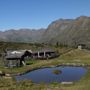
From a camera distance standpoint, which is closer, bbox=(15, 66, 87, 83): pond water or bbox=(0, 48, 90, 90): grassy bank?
bbox=(0, 48, 90, 90): grassy bank

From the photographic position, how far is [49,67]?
94.1 meters

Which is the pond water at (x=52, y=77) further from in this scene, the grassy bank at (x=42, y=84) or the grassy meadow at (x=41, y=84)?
the grassy bank at (x=42, y=84)

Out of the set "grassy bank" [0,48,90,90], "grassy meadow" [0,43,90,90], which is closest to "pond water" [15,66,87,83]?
"grassy meadow" [0,43,90,90]

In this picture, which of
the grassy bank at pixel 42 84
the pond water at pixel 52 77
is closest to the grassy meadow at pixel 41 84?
the grassy bank at pixel 42 84

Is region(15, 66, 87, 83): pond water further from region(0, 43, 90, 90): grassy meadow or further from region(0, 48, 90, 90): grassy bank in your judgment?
region(0, 48, 90, 90): grassy bank

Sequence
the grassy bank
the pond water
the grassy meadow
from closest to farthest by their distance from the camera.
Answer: the grassy bank
the grassy meadow
the pond water

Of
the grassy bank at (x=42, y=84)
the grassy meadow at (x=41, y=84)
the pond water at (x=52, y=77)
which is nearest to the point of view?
the grassy bank at (x=42, y=84)

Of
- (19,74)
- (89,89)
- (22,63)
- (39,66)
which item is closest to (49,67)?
(39,66)

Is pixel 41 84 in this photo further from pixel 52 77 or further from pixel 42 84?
pixel 52 77

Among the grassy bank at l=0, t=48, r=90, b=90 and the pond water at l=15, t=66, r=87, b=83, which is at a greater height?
the grassy bank at l=0, t=48, r=90, b=90

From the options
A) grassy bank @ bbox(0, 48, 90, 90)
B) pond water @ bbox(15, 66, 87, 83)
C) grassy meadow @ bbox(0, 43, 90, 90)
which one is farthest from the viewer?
pond water @ bbox(15, 66, 87, 83)

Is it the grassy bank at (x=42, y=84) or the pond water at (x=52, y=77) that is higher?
the grassy bank at (x=42, y=84)

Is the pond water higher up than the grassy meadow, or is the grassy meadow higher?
the grassy meadow

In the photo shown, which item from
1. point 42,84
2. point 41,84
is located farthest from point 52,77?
point 42,84
